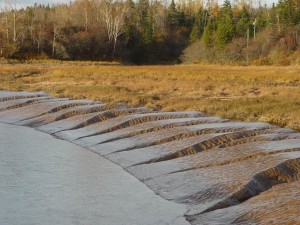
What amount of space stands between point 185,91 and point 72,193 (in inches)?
620

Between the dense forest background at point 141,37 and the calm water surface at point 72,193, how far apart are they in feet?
147

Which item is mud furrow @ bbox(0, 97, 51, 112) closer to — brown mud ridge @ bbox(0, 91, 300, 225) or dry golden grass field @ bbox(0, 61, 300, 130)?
brown mud ridge @ bbox(0, 91, 300, 225)

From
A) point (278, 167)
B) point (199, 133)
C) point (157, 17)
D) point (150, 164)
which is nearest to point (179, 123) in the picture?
point (199, 133)

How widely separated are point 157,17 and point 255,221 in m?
74.7

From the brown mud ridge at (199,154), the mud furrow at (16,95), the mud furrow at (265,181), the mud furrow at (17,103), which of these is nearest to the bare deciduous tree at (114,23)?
the mud furrow at (16,95)

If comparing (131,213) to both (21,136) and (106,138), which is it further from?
(21,136)

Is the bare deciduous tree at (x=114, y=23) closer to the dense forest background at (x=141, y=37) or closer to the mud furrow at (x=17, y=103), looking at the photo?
the dense forest background at (x=141, y=37)

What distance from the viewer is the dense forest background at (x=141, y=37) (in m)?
61.5

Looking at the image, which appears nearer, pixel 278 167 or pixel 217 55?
pixel 278 167

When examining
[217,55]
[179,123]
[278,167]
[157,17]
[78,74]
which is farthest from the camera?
[157,17]

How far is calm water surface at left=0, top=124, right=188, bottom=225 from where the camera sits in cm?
877

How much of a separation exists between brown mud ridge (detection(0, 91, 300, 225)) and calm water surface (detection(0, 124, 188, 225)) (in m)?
0.40

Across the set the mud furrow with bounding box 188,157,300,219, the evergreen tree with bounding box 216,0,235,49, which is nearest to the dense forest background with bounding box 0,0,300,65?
the evergreen tree with bounding box 216,0,235,49

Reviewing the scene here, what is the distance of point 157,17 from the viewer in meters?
81.4
